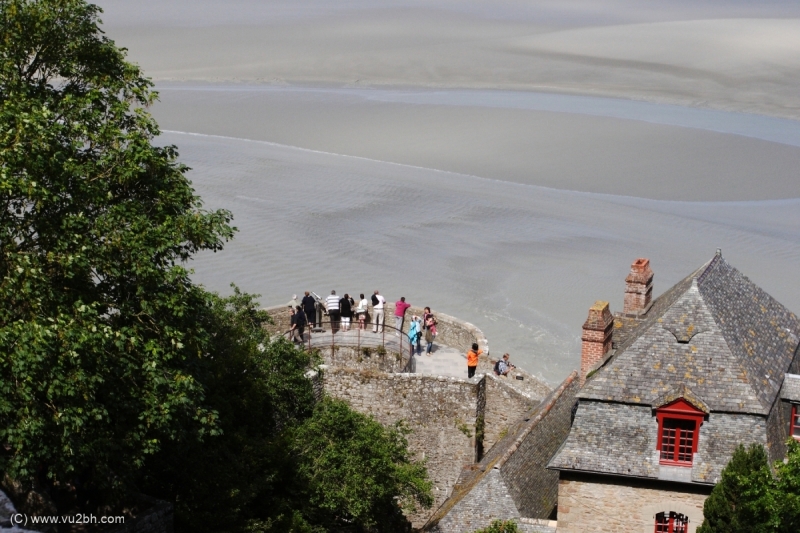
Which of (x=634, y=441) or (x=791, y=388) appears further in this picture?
(x=791, y=388)

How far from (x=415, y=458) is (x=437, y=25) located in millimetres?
95404

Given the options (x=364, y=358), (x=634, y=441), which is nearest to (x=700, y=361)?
(x=634, y=441)

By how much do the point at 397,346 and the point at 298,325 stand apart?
2.96m

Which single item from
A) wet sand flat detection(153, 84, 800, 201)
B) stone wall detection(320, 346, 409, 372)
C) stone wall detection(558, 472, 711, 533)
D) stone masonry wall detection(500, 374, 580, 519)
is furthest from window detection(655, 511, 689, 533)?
wet sand flat detection(153, 84, 800, 201)

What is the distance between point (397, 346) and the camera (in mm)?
33875

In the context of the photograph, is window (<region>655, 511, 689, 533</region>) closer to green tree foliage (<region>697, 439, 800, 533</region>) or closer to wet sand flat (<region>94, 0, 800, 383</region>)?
green tree foliage (<region>697, 439, 800, 533</region>)

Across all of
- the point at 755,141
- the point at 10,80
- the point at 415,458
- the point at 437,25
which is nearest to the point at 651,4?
the point at 437,25

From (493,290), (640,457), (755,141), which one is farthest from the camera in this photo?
(755,141)

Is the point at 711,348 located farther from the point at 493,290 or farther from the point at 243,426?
the point at 493,290

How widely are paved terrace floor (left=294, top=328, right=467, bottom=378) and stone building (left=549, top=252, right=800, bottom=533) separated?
1023cm

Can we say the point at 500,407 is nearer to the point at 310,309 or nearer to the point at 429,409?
the point at 429,409

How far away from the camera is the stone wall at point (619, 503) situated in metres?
22.5

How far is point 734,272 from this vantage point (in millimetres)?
26562

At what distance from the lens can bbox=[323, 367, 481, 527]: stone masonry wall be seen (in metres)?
30.0
